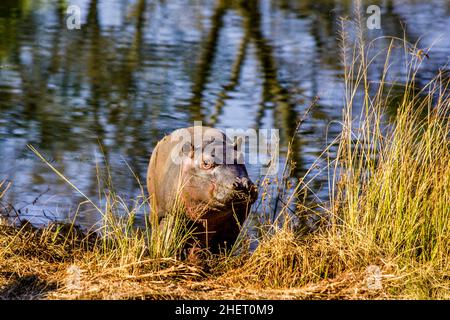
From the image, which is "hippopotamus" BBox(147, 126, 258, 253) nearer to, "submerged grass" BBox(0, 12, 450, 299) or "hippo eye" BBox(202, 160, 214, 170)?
"hippo eye" BBox(202, 160, 214, 170)

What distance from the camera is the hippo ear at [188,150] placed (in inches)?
245

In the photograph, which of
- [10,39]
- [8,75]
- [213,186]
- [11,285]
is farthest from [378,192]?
[10,39]

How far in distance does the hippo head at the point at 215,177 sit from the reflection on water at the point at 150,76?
50.6 inches

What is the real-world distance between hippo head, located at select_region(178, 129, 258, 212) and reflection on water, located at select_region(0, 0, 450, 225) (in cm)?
129

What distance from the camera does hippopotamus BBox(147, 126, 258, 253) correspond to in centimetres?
602

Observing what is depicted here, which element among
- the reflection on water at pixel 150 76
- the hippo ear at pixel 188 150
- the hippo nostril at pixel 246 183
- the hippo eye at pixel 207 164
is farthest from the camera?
the reflection on water at pixel 150 76

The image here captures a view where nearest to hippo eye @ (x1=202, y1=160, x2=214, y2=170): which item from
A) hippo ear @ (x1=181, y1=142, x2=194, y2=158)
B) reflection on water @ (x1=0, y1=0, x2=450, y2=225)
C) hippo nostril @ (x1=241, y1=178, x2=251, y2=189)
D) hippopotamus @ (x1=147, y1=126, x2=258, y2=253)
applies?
hippopotamus @ (x1=147, y1=126, x2=258, y2=253)

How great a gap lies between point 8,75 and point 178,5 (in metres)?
5.33

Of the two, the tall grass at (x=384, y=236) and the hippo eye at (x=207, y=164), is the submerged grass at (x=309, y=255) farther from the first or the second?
the hippo eye at (x=207, y=164)

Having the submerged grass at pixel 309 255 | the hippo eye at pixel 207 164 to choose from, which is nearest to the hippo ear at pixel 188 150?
the hippo eye at pixel 207 164

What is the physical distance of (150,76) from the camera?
498 inches

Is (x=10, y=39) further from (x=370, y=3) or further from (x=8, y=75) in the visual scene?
(x=370, y=3)

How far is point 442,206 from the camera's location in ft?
19.2

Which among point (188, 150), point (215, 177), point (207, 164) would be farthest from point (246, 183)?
point (188, 150)
